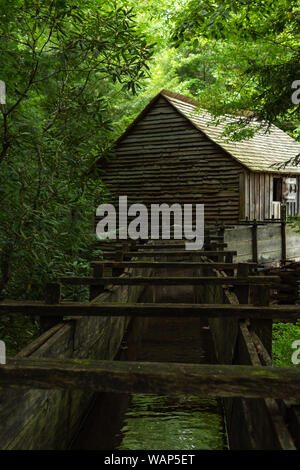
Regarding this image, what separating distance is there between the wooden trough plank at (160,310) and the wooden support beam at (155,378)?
1352 millimetres

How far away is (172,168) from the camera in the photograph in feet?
57.9

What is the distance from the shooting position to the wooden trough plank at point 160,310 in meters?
3.23

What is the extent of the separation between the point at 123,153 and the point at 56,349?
1617 centimetres

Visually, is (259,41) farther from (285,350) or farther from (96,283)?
(96,283)

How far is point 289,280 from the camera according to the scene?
11039 millimetres

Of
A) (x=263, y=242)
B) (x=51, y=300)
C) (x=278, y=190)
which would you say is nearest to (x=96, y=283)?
(x=51, y=300)

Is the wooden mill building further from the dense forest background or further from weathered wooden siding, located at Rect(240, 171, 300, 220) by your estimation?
the dense forest background

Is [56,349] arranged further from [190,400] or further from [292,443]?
[190,400]

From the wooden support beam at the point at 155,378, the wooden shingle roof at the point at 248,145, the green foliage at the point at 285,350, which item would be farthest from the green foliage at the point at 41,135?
the wooden shingle roof at the point at 248,145

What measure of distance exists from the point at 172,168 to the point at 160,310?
1485cm

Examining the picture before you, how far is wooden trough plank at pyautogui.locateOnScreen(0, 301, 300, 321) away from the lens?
10.6ft

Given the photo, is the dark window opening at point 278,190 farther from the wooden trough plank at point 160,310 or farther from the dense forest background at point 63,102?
the wooden trough plank at point 160,310
